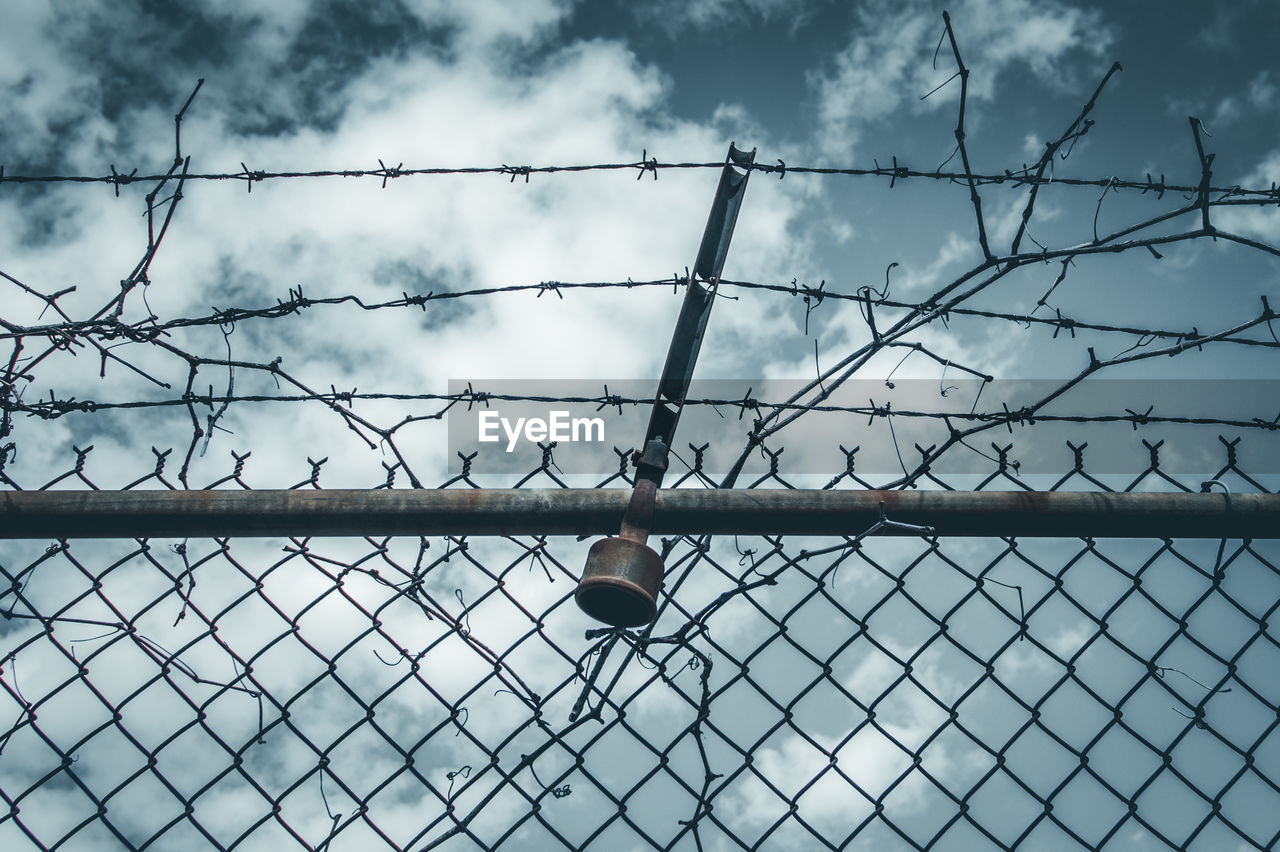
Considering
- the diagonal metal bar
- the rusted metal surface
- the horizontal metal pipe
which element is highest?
the diagonal metal bar

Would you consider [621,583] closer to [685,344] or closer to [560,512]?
[560,512]

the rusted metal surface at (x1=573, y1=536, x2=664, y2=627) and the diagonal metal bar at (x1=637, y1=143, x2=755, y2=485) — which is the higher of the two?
the diagonal metal bar at (x1=637, y1=143, x2=755, y2=485)

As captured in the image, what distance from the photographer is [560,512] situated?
153cm

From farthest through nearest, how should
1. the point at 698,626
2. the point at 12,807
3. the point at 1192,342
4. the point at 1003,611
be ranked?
the point at 1192,342 < the point at 1003,611 < the point at 698,626 < the point at 12,807

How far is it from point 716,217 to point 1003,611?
38.3 inches

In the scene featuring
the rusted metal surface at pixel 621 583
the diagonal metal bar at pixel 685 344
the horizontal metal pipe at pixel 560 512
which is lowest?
the rusted metal surface at pixel 621 583

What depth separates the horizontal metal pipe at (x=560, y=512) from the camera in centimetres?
152

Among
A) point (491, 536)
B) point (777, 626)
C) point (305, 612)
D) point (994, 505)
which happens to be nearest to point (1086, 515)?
point (994, 505)

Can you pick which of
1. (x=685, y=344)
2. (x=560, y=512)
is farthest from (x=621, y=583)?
(x=685, y=344)

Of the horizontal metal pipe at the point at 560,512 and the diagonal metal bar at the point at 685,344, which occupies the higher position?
the diagonal metal bar at the point at 685,344

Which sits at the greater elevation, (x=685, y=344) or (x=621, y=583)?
(x=685, y=344)

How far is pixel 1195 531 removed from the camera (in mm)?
1569

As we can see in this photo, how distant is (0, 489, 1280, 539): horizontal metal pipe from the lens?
1.52 m

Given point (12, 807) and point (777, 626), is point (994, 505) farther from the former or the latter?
point (12, 807)
